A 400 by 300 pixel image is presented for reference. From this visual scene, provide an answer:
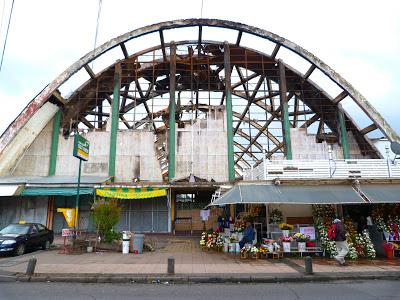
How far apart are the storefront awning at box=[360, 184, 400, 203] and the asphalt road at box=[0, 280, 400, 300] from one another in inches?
175

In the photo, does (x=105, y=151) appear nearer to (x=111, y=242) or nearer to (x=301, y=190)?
(x=111, y=242)

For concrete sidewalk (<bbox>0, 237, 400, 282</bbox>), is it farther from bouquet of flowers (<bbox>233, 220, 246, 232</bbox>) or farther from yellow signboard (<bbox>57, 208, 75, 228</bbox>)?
yellow signboard (<bbox>57, 208, 75, 228</bbox>)

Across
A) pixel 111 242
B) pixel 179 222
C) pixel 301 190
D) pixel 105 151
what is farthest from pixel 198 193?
pixel 301 190

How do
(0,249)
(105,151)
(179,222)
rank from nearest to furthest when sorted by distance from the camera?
(0,249) < (179,222) < (105,151)

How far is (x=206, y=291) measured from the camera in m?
7.92

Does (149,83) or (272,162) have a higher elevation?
(149,83)

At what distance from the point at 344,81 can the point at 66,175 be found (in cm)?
2091

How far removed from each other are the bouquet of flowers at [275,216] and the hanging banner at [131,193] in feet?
25.3

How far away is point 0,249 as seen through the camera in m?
13.1

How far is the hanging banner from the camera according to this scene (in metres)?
19.3

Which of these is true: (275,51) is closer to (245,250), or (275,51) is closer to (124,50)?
(124,50)

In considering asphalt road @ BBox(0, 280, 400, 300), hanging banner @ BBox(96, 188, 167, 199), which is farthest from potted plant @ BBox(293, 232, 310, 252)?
hanging banner @ BBox(96, 188, 167, 199)

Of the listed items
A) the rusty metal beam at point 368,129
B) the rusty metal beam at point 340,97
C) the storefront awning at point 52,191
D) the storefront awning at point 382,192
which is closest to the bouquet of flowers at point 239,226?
the storefront awning at point 382,192

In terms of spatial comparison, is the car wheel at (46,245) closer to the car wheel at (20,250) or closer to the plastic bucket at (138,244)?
the car wheel at (20,250)
